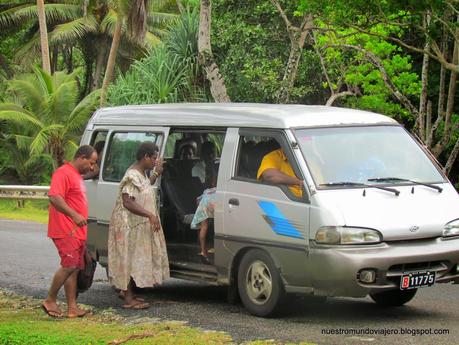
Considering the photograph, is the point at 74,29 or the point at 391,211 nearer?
the point at 391,211

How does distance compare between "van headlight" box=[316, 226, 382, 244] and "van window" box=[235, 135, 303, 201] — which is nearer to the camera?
"van headlight" box=[316, 226, 382, 244]

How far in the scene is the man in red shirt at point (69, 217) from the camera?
889 centimetres

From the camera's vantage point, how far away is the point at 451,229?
8.67 m

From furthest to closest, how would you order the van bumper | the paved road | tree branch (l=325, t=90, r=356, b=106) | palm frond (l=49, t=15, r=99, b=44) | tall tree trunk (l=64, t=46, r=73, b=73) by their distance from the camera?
tall tree trunk (l=64, t=46, r=73, b=73) < palm frond (l=49, t=15, r=99, b=44) < tree branch (l=325, t=90, r=356, b=106) < the van bumper < the paved road

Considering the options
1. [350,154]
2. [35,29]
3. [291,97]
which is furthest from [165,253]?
[35,29]

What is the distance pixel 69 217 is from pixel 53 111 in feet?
62.7

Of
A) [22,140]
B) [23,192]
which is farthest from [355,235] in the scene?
[22,140]

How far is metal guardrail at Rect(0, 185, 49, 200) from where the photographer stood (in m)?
24.6

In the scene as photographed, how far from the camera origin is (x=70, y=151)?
27719 mm

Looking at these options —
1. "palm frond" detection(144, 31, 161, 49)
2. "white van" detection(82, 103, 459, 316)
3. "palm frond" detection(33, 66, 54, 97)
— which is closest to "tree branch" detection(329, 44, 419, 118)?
"white van" detection(82, 103, 459, 316)

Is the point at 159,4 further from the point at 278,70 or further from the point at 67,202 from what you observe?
the point at 67,202

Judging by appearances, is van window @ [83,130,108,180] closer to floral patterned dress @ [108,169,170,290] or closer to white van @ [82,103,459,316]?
white van @ [82,103,459,316]

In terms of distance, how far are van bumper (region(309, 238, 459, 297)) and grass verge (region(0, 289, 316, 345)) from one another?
962 mm

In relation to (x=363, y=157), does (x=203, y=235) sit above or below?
below
